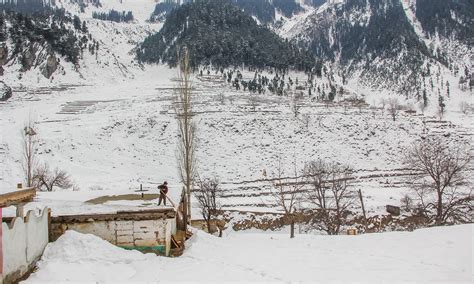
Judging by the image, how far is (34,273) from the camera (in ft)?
28.8

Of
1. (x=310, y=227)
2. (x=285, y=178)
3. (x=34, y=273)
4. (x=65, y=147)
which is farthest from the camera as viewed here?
(x=65, y=147)

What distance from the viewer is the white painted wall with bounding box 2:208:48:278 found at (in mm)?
7914

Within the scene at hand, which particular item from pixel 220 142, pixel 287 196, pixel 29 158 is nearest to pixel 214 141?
pixel 220 142

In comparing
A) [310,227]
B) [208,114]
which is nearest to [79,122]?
→ [208,114]

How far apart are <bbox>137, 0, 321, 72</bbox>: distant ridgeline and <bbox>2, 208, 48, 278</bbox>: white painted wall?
135 meters

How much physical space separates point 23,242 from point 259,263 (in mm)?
6060

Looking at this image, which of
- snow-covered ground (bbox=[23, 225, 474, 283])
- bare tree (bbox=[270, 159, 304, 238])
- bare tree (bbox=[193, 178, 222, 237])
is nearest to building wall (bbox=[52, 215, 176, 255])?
snow-covered ground (bbox=[23, 225, 474, 283])

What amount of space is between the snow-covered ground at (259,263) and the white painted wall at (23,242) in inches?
12.2

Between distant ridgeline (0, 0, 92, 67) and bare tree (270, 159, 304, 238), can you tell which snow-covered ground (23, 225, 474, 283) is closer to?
bare tree (270, 159, 304, 238)

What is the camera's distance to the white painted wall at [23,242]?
312 inches

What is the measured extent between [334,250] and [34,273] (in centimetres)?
918

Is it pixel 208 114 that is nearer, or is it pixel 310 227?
pixel 310 227

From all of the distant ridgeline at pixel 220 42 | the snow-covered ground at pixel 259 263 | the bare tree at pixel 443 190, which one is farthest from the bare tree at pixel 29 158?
the distant ridgeline at pixel 220 42

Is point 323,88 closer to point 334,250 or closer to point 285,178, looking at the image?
point 285,178
